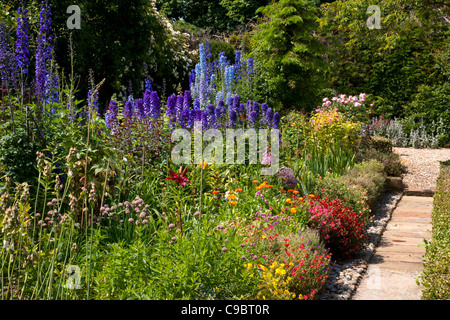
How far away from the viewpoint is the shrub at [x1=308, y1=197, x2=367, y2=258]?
4.12 meters

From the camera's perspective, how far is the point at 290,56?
336 inches

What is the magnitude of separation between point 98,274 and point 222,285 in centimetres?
72

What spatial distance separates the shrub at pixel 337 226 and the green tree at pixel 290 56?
4462mm

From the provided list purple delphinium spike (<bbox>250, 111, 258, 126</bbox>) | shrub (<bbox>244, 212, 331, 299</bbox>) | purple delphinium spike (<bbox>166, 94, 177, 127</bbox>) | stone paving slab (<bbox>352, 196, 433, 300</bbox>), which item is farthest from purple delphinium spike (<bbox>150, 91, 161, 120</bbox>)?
stone paving slab (<bbox>352, 196, 433, 300</bbox>)

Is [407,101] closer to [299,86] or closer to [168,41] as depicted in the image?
[299,86]

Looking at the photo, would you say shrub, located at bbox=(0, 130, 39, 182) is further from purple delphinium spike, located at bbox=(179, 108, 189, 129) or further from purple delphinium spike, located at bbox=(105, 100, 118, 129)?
purple delphinium spike, located at bbox=(179, 108, 189, 129)

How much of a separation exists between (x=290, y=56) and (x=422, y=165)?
11.5 feet

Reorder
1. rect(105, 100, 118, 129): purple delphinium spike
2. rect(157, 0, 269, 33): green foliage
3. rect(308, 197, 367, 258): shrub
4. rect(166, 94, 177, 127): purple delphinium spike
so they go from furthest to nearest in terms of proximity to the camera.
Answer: rect(157, 0, 269, 33): green foliage < rect(166, 94, 177, 127): purple delphinium spike < rect(105, 100, 118, 129): purple delphinium spike < rect(308, 197, 367, 258): shrub

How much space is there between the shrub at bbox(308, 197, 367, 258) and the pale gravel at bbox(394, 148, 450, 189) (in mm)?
3626

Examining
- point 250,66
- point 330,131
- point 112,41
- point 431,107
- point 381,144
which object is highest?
point 112,41

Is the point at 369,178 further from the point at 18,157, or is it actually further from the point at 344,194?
the point at 18,157

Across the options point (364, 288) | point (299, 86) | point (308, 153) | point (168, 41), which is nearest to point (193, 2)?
point (168, 41)

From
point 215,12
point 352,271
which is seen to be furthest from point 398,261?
point 215,12

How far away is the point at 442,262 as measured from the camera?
305 cm
